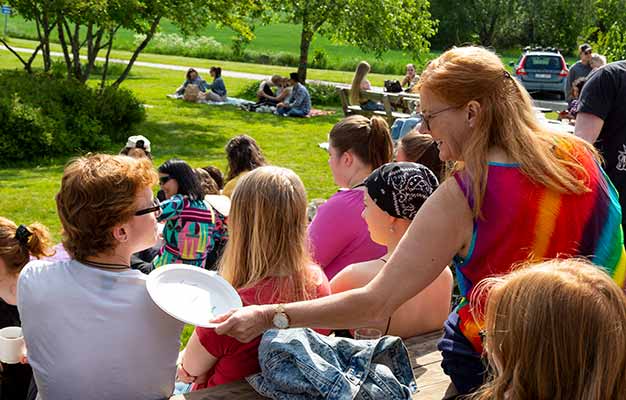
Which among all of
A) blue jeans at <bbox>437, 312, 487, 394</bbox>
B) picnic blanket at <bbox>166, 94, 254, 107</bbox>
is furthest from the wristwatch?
picnic blanket at <bbox>166, 94, 254, 107</bbox>

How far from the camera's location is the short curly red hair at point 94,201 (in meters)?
2.78

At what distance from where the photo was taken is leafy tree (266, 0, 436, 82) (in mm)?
20953

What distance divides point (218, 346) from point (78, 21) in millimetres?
11467

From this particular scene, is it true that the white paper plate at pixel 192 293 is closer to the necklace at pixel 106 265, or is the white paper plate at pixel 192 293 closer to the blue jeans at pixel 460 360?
the necklace at pixel 106 265

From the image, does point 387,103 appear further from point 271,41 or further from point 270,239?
point 271,41

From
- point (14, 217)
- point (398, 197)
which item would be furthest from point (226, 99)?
point (398, 197)

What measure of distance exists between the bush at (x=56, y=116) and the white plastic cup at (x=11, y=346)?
8.94 meters

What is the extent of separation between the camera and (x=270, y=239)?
3125mm

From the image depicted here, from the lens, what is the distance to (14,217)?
8.70 meters

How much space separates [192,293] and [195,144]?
11.3 m

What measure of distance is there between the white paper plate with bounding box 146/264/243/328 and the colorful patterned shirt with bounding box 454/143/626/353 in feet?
3.05

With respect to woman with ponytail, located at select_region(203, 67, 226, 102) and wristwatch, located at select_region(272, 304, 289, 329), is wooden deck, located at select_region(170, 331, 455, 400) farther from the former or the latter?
woman with ponytail, located at select_region(203, 67, 226, 102)

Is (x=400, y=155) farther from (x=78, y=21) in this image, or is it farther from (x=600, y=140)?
(x=78, y=21)

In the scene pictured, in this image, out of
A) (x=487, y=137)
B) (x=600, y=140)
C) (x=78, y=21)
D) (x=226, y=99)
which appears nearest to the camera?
(x=487, y=137)
